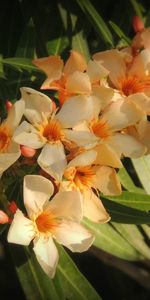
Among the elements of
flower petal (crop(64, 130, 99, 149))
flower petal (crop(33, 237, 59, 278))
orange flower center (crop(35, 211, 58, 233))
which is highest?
flower petal (crop(64, 130, 99, 149))

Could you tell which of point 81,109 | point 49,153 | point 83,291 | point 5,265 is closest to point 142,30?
point 81,109

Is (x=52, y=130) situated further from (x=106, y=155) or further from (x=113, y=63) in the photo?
(x=113, y=63)

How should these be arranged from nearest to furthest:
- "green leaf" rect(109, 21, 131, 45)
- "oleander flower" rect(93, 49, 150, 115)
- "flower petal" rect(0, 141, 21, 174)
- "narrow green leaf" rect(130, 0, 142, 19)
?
1. "flower petal" rect(0, 141, 21, 174)
2. "oleander flower" rect(93, 49, 150, 115)
3. "green leaf" rect(109, 21, 131, 45)
4. "narrow green leaf" rect(130, 0, 142, 19)

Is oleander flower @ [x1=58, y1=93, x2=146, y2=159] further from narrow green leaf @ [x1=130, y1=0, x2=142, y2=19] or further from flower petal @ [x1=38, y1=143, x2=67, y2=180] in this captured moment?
narrow green leaf @ [x1=130, y1=0, x2=142, y2=19]

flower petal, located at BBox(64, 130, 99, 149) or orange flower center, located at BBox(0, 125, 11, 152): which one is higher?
orange flower center, located at BBox(0, 125, 11, 152)

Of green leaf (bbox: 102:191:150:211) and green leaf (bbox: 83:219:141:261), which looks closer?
green leaf (bbox: 102:191:150:211)

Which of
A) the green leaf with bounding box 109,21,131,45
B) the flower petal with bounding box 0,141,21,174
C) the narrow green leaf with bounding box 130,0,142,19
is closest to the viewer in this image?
the flower petal with bounding box 0,141,21,174

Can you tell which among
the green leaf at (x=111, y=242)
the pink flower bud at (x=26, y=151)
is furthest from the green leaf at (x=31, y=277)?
the pink flower bud at (x=26, y=151)

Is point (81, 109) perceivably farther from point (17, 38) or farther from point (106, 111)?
point (17, 38)

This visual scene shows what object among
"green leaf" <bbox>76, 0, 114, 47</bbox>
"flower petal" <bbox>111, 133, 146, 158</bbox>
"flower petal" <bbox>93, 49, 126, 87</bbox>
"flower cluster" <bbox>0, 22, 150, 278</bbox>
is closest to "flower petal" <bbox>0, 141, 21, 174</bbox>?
"flower cluster" <bbox>0, 22, 150, 278</bbox>
